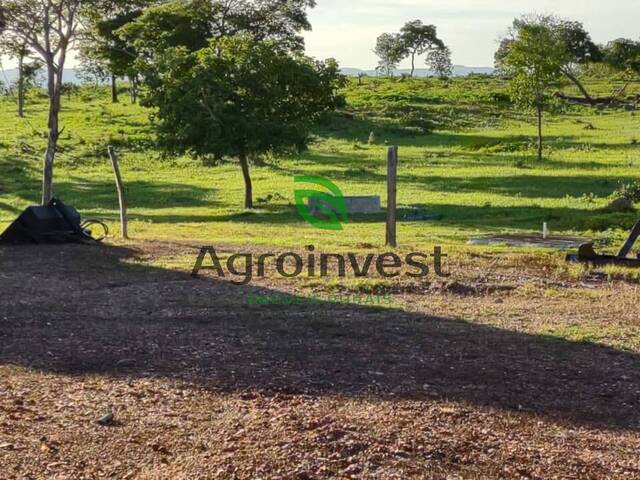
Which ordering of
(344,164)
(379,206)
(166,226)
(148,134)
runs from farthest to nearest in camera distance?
(148,134) → (344,164) → (379,206) → (166,226)

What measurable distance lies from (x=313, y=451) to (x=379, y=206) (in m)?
19.2

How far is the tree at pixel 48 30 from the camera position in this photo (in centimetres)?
2198

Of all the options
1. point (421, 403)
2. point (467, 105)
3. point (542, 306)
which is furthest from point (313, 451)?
point (467, 105)

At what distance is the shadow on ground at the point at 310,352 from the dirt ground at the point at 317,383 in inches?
1.1

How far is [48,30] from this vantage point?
22.3 m

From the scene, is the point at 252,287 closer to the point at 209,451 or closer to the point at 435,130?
the point at 209,451

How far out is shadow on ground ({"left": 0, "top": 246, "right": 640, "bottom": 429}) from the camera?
709 cm

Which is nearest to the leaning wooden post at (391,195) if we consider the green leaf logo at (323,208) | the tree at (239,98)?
the green leaf logo at (323,208)

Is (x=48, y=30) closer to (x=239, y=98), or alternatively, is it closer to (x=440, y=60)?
(x=239, y=98)

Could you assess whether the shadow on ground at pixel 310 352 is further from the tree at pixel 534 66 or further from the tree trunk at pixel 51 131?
the tree at pixel 534 66

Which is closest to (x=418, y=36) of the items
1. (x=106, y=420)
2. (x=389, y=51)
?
(x=389, y=51)

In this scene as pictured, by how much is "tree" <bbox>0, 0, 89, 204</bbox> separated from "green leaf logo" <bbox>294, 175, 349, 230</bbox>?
280 inches

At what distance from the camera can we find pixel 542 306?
10.8m

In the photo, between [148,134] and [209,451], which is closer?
[209,451]
